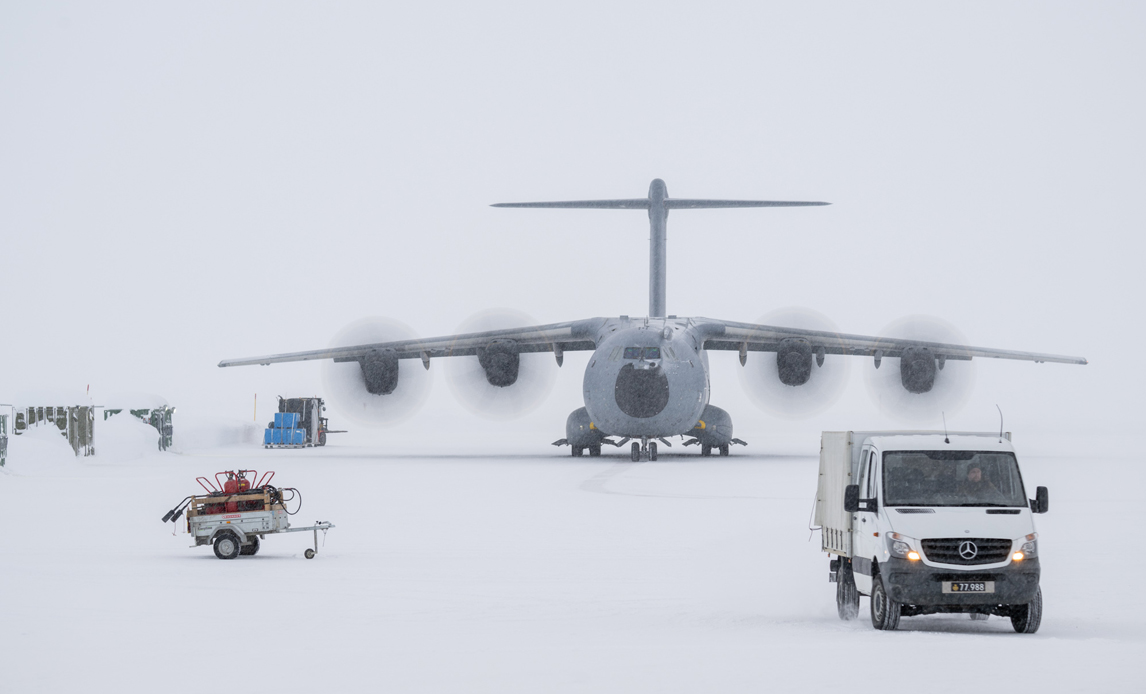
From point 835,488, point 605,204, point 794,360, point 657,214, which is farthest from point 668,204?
point 835,488

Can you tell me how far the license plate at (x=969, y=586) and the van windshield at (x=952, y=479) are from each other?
89cm

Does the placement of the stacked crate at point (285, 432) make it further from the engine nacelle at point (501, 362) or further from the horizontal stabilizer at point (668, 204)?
the horizontal stabilizer at point (668, 204)

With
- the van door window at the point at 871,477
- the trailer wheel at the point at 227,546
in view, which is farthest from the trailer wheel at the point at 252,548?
the van door window at the point at 871,477

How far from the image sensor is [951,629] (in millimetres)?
10672

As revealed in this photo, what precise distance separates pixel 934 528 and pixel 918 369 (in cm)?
3004

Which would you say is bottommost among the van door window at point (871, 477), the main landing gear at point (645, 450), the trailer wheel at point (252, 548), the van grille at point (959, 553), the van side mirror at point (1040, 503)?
Result: the main landing gear at point (645, 450)

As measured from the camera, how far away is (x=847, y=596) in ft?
37.6

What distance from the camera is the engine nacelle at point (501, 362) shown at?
130ft

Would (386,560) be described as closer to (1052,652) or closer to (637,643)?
(637,643)

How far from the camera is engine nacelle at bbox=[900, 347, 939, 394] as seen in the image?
1548 inches

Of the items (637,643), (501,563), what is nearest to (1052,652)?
(637,643)

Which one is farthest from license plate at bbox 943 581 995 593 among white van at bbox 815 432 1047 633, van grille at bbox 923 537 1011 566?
van grille at bbox 923 537 1011 566

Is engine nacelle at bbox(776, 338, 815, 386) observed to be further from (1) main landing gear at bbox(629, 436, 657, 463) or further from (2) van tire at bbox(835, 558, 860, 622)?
(2) van tire at bbox(835, 558, 860, 622)

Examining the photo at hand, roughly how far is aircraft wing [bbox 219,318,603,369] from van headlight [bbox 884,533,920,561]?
94.8 feet
